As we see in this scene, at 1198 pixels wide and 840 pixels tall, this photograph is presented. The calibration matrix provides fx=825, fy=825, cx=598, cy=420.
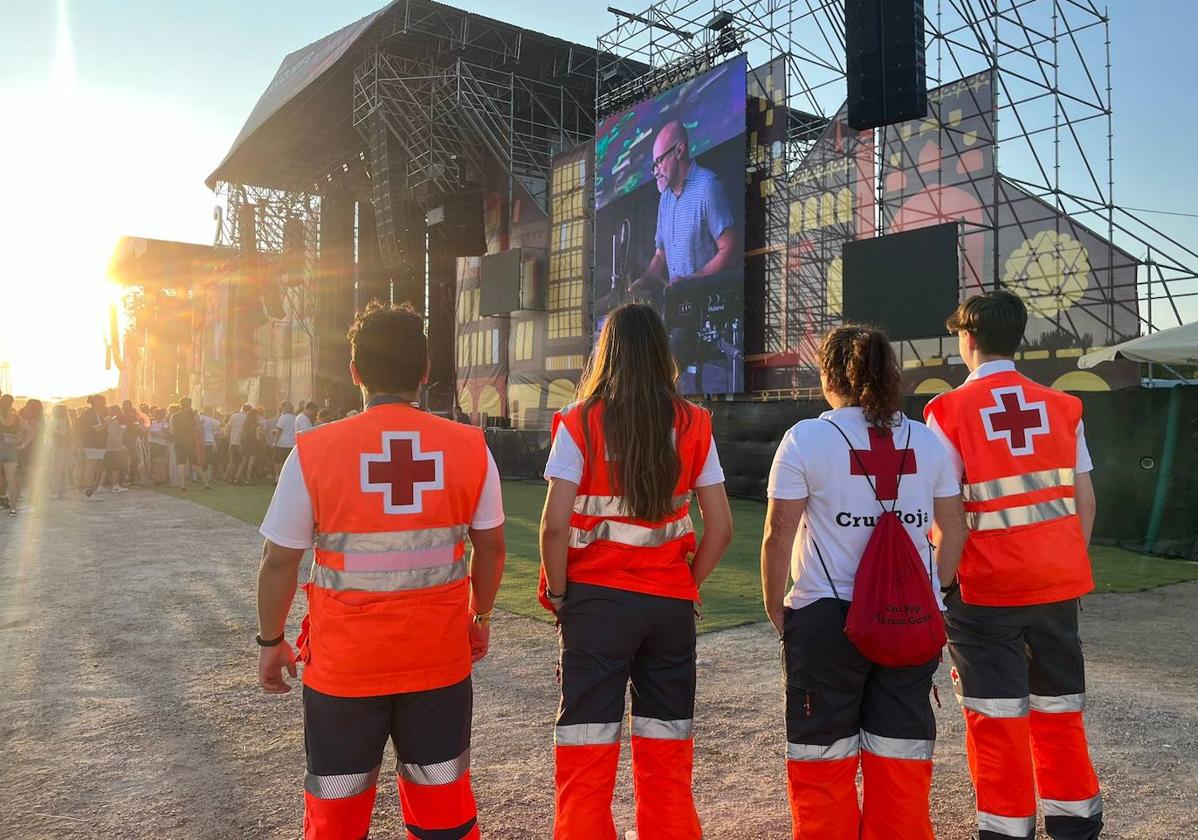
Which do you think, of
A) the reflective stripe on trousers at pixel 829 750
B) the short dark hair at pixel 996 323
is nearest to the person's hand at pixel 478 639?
the reflective stripe on trousers at pixel 829 750

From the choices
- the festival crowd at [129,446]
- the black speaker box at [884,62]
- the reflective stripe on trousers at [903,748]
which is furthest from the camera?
the black speaker box at [884,62]

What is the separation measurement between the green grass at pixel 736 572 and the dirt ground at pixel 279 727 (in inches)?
18.7

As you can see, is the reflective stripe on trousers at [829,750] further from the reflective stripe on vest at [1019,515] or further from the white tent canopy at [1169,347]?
the white tent canopy at [1169,347]

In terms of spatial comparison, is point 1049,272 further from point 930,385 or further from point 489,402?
point 489,402

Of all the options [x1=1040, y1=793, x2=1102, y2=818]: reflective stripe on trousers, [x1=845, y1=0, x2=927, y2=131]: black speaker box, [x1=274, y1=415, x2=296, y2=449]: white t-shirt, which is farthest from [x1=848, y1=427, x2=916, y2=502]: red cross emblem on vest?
[x1=274, y1=415, x2=296, y2=449]: white t-shirt

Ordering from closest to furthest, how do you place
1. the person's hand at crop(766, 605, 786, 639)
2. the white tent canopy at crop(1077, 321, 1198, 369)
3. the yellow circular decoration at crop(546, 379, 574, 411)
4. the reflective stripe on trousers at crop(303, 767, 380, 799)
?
the reflective stripe on trousers at crop(303, 767, 380, 799), the person's hand at crop(766, 605, 786, 639), the white tent canopy at crop(1077, 321, 1198, 369), the yellow circular decoration at crop(546, 379, 574, 411)

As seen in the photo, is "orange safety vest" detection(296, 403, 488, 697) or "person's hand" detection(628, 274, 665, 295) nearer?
"orange safety vest" detection(296, 403, 488, 697)

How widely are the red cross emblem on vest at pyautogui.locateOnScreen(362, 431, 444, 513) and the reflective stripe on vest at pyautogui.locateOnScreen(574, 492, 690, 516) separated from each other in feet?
1.54

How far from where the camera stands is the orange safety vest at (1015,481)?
8.75 feet

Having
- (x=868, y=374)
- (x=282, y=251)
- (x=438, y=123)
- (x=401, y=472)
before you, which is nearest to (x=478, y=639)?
(x=401, y=472)

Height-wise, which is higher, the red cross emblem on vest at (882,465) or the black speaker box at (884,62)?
the black speaker box at (884,62)

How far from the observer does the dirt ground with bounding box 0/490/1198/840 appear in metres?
3.01

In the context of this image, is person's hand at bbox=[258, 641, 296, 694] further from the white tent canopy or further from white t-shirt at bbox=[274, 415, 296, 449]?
white t-shirt at bbox=[274, 415, 296, 449]

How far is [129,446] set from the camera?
58.3 feet
